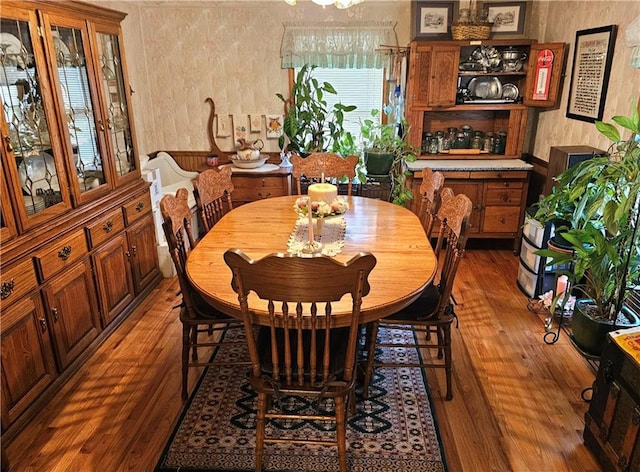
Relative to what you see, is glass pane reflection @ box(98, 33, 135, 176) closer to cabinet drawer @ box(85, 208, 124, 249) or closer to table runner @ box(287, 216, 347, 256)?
cabinet drawer @ box(85, 208, 124, 249)

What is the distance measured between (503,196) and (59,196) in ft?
11.0

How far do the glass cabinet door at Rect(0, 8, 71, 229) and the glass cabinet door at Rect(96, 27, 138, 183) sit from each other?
52cm

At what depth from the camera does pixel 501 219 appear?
402cm

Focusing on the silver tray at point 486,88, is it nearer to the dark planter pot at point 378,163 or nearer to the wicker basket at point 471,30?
the wicker basket at point 471,30

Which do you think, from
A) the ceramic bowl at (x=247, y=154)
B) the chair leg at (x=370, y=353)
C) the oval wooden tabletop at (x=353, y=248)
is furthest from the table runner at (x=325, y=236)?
the ceramic bowl at (x=247, y=154)

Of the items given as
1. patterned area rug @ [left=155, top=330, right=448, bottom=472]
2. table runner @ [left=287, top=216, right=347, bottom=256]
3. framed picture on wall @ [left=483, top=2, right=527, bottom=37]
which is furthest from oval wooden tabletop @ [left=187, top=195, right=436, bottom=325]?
framed picture on wall @ [left=483, top=2, right=527, bottom=37]

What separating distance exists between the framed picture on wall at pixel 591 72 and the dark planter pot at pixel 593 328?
1.45 metres

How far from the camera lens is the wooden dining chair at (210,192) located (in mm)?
2611

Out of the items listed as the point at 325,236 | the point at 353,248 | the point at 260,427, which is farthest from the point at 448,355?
the point at 260,427

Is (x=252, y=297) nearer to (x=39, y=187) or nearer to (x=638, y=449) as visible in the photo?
(x=39, y=187)

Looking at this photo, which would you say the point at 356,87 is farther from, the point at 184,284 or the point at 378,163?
the point at 184,284

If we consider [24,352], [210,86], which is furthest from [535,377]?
[210,86]

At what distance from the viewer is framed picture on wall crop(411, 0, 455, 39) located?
153 inches

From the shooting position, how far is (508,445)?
2.00 m
